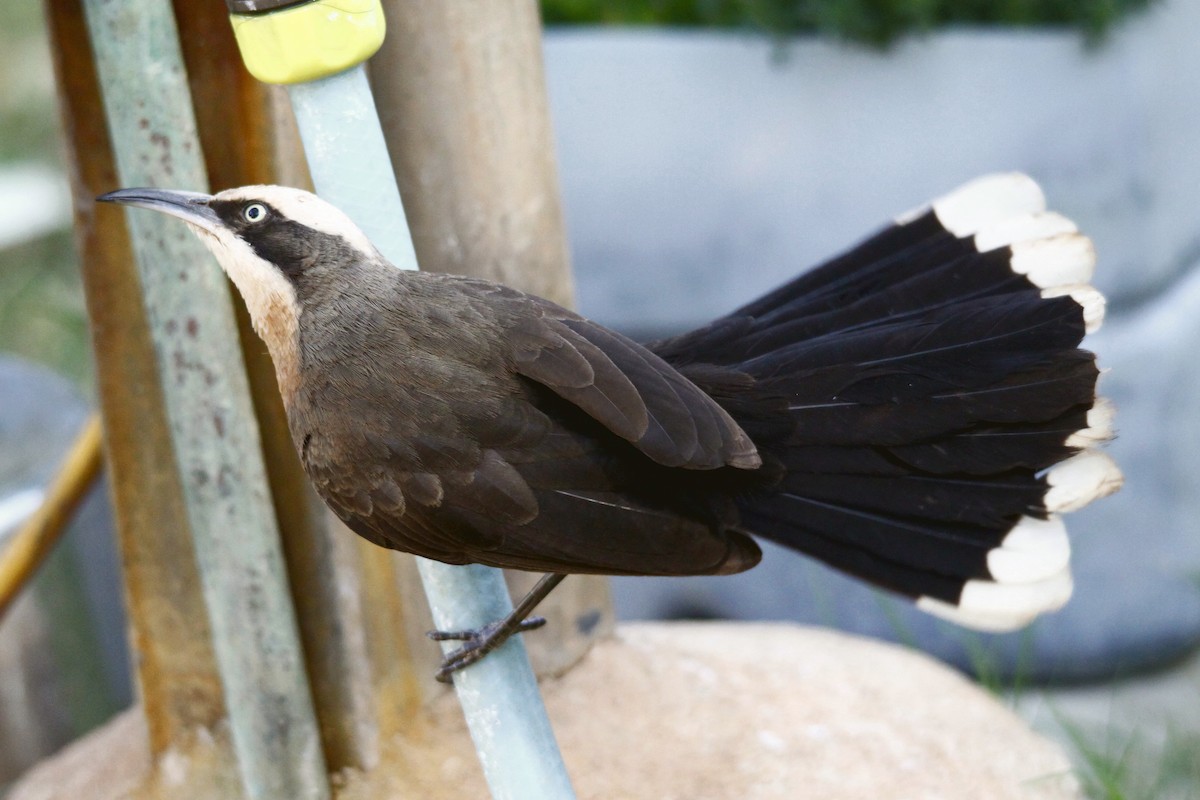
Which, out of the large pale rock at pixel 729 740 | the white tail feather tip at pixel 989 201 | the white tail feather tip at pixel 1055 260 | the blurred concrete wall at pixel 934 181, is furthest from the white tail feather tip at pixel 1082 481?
the blurred concrete wall at pixel 934 181

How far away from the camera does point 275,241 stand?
6.55ft

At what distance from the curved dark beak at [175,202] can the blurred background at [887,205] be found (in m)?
2.15

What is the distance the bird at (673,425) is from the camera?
1.87 meters

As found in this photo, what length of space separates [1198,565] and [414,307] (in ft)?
9.71

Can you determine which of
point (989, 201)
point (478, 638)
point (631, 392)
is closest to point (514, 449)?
point (631, 392)

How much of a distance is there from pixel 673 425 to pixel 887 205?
2233 millimetres

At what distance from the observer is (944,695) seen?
110 inches

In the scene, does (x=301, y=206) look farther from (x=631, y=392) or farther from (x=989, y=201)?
(x=989, y=201)

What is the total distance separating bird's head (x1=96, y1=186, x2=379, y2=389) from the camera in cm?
195

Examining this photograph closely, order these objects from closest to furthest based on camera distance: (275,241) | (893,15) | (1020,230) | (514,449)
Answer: (514,449), (275,241), (1020,230), (893,15)

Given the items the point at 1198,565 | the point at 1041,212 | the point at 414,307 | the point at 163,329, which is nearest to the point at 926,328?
the point at 1041,212

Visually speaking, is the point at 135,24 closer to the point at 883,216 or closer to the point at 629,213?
the point at 629,213

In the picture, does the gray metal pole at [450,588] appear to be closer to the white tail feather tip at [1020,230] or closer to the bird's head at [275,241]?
the bird's head at [275,241]

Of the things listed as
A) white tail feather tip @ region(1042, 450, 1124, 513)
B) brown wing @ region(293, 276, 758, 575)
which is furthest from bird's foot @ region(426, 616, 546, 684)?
white tail feather tip @ region(1042, 450, 1124, 513)
